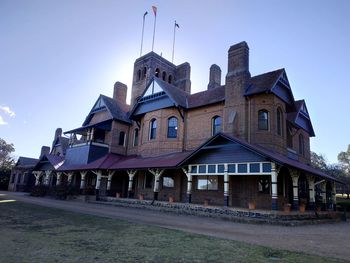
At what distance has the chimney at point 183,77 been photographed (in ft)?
126

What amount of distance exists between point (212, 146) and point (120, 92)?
2265 centimetres

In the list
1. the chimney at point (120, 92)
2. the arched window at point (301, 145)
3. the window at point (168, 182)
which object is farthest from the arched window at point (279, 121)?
the chimney at point (120, 92)

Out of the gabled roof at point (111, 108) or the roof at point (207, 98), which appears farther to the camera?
the gabled roof at point (111, 108)

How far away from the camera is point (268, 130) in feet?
64.9

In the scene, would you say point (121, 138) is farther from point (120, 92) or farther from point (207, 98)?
point (207, 98)

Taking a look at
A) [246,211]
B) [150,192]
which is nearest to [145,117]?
[150,192]

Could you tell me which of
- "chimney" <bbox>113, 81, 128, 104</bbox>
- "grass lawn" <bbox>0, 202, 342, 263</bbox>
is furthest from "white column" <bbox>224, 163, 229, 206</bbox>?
"chimney" <bbox>113, 81, 128, 104</bbox>

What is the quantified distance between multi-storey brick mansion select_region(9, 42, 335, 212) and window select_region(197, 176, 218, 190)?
0.24 feet

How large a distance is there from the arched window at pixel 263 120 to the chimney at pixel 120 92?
71.8 feet

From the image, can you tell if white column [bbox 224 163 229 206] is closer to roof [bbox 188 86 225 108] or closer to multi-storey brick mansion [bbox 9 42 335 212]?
multi-storey brick mansion [bbox 9 42 335 212]

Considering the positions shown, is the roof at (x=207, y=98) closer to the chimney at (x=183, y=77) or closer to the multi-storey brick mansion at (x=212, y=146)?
the multi-storey brick mansion at (x=212, y=146)

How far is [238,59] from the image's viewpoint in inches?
845

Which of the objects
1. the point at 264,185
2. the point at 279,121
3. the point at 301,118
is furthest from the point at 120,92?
the point at 264,185

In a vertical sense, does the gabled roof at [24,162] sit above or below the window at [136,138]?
below
